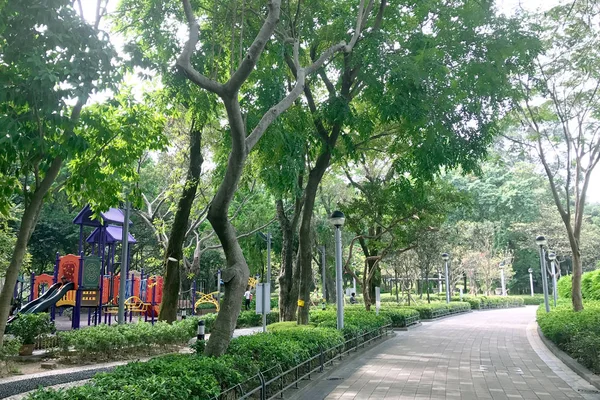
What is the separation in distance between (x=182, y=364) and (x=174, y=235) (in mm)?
9010

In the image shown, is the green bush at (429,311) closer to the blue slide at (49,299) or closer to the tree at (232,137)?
the blue slide at (49,299)

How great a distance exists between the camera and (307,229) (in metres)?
13.6

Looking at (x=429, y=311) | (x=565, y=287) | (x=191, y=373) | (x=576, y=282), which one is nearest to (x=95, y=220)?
(x=191, y=373)

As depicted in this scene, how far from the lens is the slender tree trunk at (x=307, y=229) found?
13414 mm

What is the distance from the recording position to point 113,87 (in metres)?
7.37

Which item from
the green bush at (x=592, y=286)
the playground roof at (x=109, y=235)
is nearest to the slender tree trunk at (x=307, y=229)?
the playground roof at (x=109, y=235)

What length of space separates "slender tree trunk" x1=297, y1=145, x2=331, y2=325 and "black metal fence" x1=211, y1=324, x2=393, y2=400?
6.40 ft

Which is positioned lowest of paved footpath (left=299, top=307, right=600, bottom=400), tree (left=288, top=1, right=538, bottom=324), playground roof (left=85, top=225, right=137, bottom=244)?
paved footpath (left=299, top=307, right=600, bottom=400)

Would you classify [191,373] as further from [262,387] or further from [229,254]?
[229,254]

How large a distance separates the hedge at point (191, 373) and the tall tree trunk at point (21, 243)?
3400 mm

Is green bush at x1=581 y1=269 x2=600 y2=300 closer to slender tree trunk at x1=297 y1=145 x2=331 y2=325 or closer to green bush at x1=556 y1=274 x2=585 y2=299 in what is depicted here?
green bush at x1=556 y1=274 x2=585 y2=299

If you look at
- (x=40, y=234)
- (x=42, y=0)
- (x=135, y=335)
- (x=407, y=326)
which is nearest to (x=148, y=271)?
(x=40, y=234)

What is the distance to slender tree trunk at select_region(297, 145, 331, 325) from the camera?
13.4 m

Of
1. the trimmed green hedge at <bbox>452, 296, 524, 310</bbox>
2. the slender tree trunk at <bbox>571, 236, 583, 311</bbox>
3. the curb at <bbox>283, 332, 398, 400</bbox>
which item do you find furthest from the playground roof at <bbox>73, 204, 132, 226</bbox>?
the trimmed green hedge at <bbox>452, 296, 524, 310</bbox>
